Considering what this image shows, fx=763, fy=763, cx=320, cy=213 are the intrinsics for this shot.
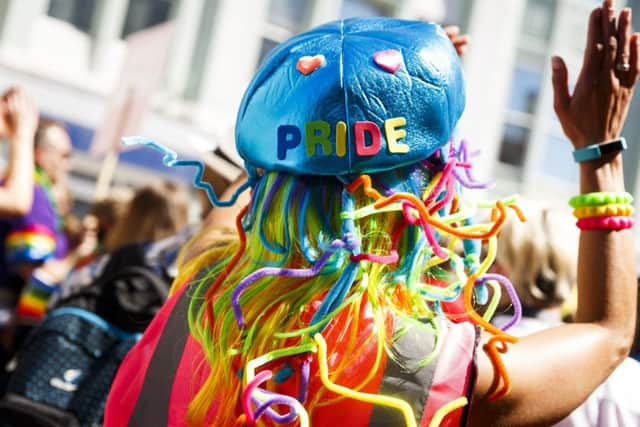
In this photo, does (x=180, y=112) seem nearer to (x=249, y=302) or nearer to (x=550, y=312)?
(x=550, y=312)

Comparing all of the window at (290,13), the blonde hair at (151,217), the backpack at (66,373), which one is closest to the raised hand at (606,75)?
the backpack at (66,373)

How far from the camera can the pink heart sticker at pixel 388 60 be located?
1.01 meters

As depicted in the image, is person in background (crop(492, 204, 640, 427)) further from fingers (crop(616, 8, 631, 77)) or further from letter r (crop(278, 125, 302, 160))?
letter r (crop(278, 125, 302, 160))

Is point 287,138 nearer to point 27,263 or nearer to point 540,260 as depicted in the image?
point 540,260

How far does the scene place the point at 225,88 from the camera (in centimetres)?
989

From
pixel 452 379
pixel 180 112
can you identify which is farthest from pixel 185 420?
pixel 180 112

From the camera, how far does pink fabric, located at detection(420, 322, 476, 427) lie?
0.99m

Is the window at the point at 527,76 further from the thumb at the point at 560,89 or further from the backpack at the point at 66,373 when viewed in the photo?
the thumb at the point at 560,89

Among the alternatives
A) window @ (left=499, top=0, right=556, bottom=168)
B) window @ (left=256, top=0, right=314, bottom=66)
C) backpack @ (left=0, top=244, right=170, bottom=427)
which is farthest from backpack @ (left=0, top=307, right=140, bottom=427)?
window @ (left=499, top=0, right=556, bottom=168)

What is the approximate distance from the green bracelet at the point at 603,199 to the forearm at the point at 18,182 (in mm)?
2106

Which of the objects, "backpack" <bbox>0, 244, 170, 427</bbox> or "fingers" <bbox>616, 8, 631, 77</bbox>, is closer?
"fingers" <bbox>616, 8, 631, 77</bbox>

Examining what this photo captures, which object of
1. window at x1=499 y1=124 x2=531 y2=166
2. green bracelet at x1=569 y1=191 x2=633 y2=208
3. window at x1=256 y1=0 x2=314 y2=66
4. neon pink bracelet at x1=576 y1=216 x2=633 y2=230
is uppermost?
window at x1=256 y1=0 x2=314 y2=66

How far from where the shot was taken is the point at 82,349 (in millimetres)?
2066

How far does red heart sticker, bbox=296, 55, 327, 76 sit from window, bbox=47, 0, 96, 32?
894 cm
